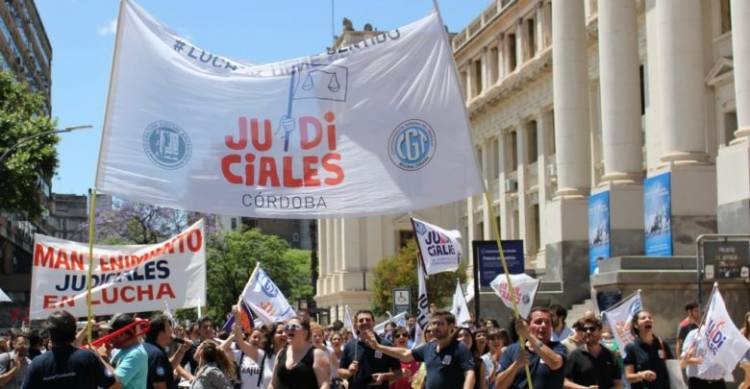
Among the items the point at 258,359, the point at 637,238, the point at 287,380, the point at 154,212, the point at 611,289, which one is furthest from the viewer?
the point at 154,212

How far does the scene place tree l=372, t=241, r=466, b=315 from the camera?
183ft

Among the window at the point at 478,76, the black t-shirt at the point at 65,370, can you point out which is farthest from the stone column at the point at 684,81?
the window at the point at 478,76

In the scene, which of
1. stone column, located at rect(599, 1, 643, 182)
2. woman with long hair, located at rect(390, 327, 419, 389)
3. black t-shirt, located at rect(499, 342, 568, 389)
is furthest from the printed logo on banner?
stone column, located at rect(599, 1, 643, 182)

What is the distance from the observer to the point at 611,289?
26.0m

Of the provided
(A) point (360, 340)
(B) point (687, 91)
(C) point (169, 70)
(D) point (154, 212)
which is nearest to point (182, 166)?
(C) point (169, 70)

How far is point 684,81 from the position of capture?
3144 cm

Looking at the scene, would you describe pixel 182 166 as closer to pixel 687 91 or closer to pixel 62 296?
pixel 62 296

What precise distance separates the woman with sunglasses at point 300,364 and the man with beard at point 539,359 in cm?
143

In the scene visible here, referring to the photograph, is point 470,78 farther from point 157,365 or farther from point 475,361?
point 157,365

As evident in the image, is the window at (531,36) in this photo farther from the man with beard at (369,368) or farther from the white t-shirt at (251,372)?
the white t-shirt at (251,372)

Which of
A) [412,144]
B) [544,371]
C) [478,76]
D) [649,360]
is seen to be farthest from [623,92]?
[478,76]

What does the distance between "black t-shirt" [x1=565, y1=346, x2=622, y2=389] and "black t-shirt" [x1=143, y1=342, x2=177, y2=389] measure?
327 cm

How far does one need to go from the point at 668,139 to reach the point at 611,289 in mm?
6880

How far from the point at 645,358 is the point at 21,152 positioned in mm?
39313
